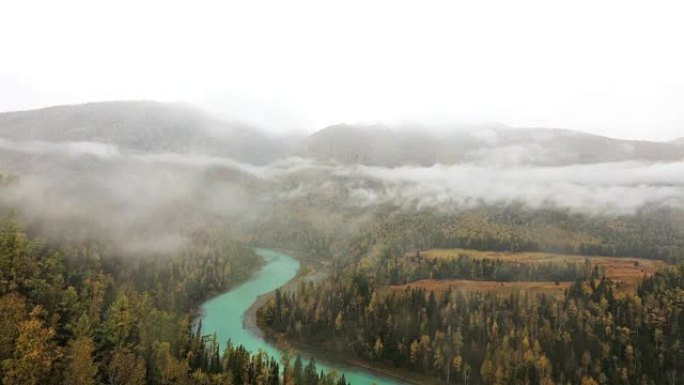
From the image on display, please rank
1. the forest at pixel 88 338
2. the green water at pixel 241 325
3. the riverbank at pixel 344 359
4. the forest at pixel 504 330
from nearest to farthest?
the forest at pixel 88 338, the forest at pixel 504 330, the riverbank at pixel 344 359, the green water at pixel 241 325

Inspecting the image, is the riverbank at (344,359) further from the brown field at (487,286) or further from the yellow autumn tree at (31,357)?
the yellow autumn tree at (31,357)

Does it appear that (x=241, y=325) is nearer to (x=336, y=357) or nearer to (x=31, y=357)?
(x=336, y=357)

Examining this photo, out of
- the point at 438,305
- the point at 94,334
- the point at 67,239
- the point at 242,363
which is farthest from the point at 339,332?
the point at 67,239

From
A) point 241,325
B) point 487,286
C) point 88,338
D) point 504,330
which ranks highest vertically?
point 88,338

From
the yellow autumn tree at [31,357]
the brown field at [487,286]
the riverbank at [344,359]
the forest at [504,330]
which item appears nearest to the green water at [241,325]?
the riverbank at [344,359]

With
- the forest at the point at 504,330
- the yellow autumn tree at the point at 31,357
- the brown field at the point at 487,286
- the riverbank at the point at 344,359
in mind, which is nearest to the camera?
the yellow autumn tree at the point at 31,357

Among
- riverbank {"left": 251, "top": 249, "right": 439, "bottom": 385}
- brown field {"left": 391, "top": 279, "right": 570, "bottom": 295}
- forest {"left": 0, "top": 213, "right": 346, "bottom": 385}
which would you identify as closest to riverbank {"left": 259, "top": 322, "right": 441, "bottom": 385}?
riverbank {"left": 251, "top": 249, "right": 439, "bottom": 385}

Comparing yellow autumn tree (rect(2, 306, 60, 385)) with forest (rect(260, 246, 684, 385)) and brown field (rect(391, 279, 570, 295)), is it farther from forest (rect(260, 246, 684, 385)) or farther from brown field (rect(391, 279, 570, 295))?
brown field (rect(391, 279, 570, 295))

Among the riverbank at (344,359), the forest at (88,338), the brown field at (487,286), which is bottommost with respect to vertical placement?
the riverbank at (344,359)

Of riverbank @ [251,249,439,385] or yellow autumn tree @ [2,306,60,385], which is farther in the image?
riverbank @ [251,249,439,385]

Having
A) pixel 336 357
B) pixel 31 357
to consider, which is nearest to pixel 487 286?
pixel 336 357

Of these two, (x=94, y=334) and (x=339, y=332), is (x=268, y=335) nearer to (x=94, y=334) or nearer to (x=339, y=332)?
(x=339, y=332)
